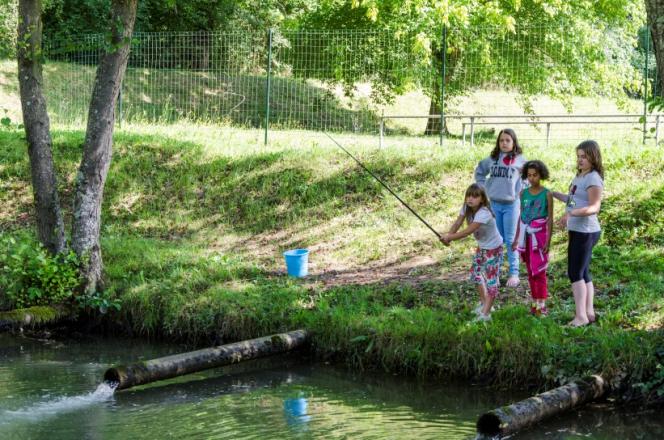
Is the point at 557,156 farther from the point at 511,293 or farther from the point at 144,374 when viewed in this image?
the point at 144,374

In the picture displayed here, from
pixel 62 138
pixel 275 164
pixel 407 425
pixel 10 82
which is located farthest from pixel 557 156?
pixel 10 82

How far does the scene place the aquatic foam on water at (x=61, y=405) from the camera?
6.41m

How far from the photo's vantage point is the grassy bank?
7.17m

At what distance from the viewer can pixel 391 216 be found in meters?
11.7

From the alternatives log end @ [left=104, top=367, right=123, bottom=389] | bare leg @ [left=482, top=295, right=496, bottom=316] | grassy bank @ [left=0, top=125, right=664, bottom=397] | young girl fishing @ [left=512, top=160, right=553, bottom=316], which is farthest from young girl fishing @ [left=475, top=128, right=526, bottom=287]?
log end @ [left=104, top=367, right=123, bottom=389]

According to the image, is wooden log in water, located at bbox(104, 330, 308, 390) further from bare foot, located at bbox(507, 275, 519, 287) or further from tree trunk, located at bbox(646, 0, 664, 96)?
tree trunk, located at bbox(646, 0, 664, 96)

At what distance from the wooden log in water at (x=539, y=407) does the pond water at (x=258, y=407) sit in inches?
6.8

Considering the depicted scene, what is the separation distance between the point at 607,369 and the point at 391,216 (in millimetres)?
5469

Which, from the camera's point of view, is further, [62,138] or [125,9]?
[62,138]

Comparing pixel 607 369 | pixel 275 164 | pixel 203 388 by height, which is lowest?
pixel 203 388

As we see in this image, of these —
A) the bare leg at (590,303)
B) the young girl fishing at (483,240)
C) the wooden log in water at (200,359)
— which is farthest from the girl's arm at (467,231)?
the wooden log in water at (200,359)

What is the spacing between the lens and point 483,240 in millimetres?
7480

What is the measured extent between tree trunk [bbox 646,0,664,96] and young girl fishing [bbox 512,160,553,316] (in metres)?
1.73

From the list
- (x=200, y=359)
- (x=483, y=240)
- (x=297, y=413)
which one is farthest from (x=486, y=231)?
(x=200, y=359)
